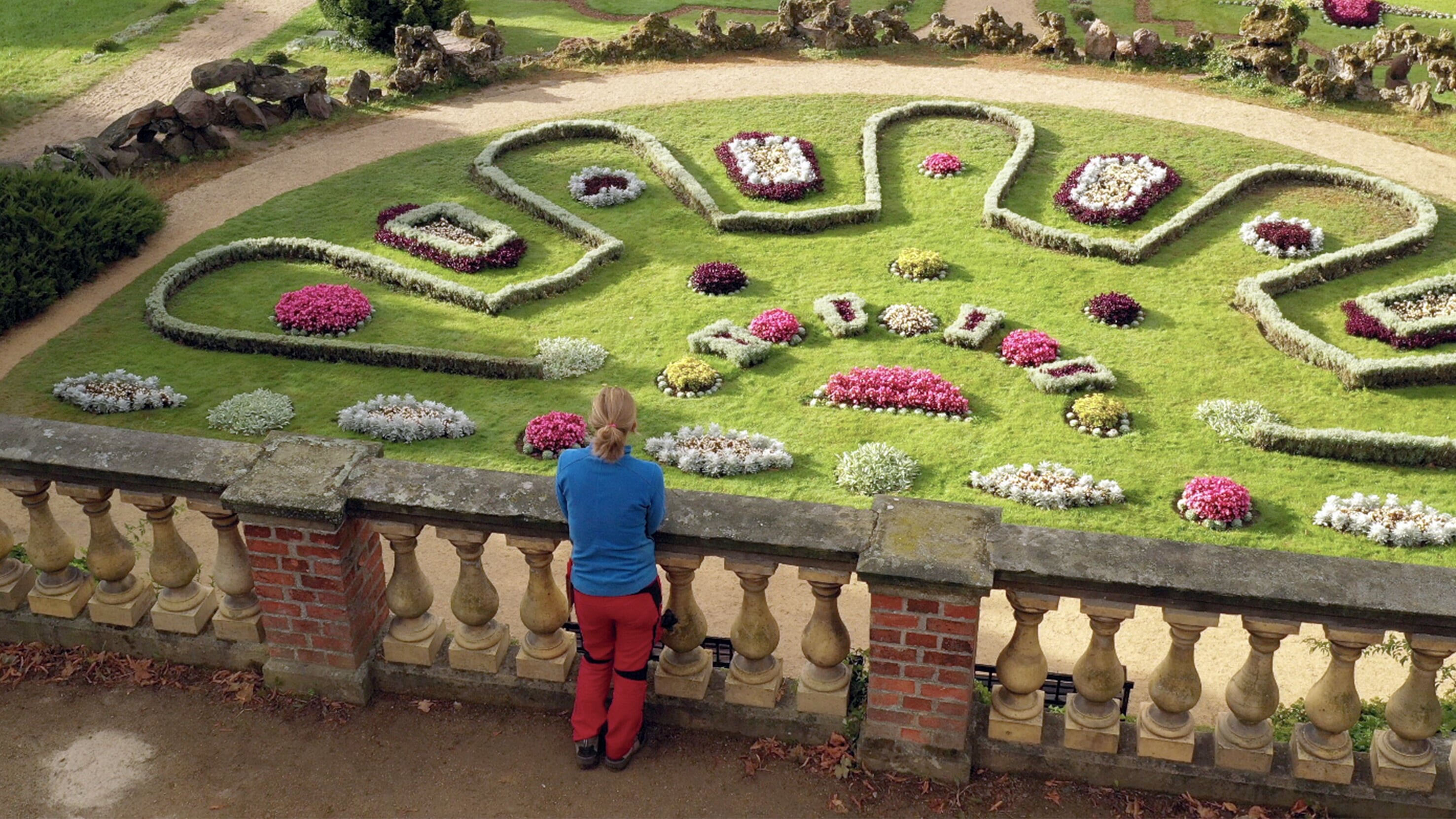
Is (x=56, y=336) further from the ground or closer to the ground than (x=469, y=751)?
closer to the ground

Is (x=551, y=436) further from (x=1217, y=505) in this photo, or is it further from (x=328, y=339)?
(x=1217, y=505)

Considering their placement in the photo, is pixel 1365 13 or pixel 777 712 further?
pixel 1365 13

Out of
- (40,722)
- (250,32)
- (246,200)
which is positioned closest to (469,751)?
(40,722)

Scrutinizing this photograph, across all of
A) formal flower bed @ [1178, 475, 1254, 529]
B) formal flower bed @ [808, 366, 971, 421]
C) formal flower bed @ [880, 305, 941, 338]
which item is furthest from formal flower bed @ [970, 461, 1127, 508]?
formal flower bed @ [880, 305, 941, 338]

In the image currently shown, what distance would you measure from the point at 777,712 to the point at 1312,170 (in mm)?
18411

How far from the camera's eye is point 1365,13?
3042 cm

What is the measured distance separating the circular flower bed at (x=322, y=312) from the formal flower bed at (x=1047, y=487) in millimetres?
9603

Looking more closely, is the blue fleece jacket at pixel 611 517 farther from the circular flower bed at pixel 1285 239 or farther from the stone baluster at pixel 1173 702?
the circular flower bed at pixel 1285 239

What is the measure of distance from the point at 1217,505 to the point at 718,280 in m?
8.32

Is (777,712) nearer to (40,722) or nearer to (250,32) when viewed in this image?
(40,722)

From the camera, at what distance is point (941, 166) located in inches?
899

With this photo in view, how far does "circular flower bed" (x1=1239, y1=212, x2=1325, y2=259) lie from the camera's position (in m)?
20.1

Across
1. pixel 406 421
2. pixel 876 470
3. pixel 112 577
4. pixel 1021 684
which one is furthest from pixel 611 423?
pixel 406 421

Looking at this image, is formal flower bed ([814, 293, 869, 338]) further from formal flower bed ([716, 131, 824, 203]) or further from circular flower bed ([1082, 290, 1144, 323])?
formal flower bed ([716, 131, 824, 203])
